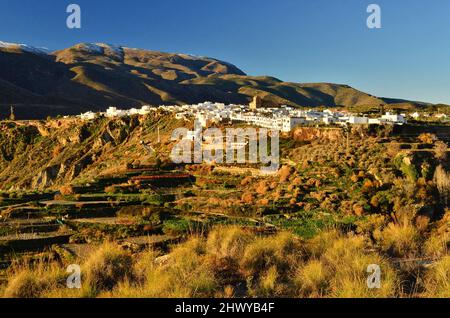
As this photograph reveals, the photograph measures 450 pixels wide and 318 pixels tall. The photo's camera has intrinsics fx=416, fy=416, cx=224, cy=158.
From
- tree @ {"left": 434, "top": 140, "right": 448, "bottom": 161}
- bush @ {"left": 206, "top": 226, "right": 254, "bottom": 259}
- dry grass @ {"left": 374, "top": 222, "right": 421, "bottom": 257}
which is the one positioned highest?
tree @ {"left": 434, "top": 140, "right": 448, "bottom": 161}

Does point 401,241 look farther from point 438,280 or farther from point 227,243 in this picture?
point 227,243

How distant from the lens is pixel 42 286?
19.8 ft

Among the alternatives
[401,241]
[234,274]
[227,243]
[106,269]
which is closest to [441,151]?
[401,241]

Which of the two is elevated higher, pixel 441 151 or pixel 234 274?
pixel 441 151

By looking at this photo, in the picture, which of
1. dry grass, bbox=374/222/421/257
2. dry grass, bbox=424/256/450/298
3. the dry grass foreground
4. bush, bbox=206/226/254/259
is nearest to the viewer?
the dry grass foreground

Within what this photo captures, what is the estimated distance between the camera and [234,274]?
688 cm

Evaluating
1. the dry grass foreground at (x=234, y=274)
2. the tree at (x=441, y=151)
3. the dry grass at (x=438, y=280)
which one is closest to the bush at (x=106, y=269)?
the dry grass foreground at (x=234, y=274)

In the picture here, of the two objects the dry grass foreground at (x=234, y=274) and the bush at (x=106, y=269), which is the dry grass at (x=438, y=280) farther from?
the bush at (x=106, y=269)

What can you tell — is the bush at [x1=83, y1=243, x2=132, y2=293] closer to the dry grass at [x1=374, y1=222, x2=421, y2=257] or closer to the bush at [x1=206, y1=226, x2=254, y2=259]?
the bush at [x1=206, y1=226, x2=254, y2=259]

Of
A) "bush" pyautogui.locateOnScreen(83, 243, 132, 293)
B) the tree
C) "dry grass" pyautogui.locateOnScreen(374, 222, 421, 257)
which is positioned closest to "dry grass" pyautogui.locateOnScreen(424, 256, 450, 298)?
"dry grass" pyautogui.locateOnScreen(374, 222, 421, 257)

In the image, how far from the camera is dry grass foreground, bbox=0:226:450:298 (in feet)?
18.8

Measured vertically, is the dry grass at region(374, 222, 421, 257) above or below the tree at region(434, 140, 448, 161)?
below

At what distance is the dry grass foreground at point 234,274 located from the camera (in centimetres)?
572
